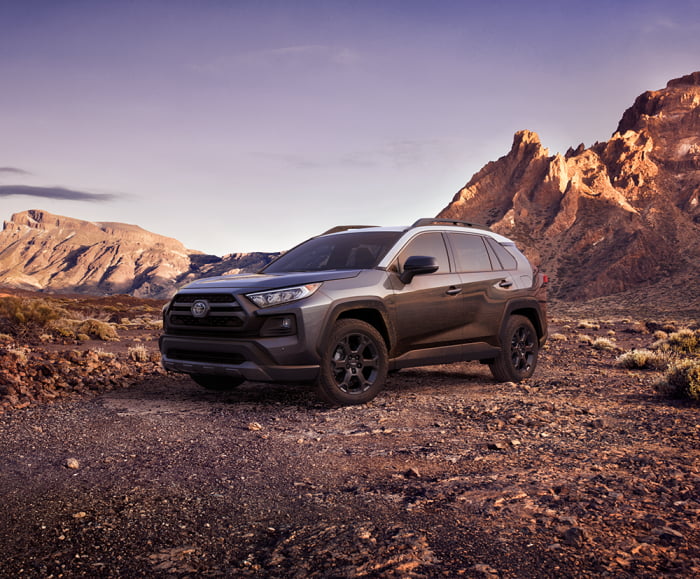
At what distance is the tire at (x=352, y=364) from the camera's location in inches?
230

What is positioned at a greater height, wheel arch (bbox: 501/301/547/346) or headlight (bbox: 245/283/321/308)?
headlight (bbox: 245/283/321/308)

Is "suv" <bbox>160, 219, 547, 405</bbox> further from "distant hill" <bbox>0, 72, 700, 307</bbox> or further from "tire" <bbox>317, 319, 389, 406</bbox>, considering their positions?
"distant hill" <bbox>0, 72, 700, 307</bbox>

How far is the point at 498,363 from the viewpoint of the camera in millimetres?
7766

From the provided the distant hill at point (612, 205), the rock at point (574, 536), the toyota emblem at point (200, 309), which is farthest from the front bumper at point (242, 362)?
A: the distant hill at point (612, 205)

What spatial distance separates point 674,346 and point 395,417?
1068 centimetres

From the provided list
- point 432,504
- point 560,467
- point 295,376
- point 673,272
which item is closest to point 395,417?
point 295,376

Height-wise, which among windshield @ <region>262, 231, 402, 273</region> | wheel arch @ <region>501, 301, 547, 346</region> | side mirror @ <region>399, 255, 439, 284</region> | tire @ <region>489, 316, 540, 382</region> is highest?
windshield @ <region>262, 231, 402, 273</region>

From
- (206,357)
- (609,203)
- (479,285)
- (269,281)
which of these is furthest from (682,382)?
(609,203)

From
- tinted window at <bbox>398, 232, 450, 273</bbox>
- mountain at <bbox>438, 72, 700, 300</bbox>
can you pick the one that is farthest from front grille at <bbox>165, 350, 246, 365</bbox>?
mountain at <bbox>438, 72, 700, 300</bbox>

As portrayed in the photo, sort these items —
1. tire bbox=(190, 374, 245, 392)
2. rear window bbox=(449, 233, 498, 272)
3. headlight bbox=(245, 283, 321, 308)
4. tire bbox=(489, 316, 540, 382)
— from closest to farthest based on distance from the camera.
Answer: headlight bbox=(245, 283, 321, 308) → tire bbox=(190, 374, 245, 392) → rear window bbox=(449, 233, 498, 272) → tire bbox=(489, 316, 540, 382)

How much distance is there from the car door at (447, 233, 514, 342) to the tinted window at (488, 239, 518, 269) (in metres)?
0.14

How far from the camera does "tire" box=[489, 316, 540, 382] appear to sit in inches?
305

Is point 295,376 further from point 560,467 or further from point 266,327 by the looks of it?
point 560,467

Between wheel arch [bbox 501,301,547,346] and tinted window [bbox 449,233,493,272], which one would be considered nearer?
tinted window [bbox 449,233,493,272]
